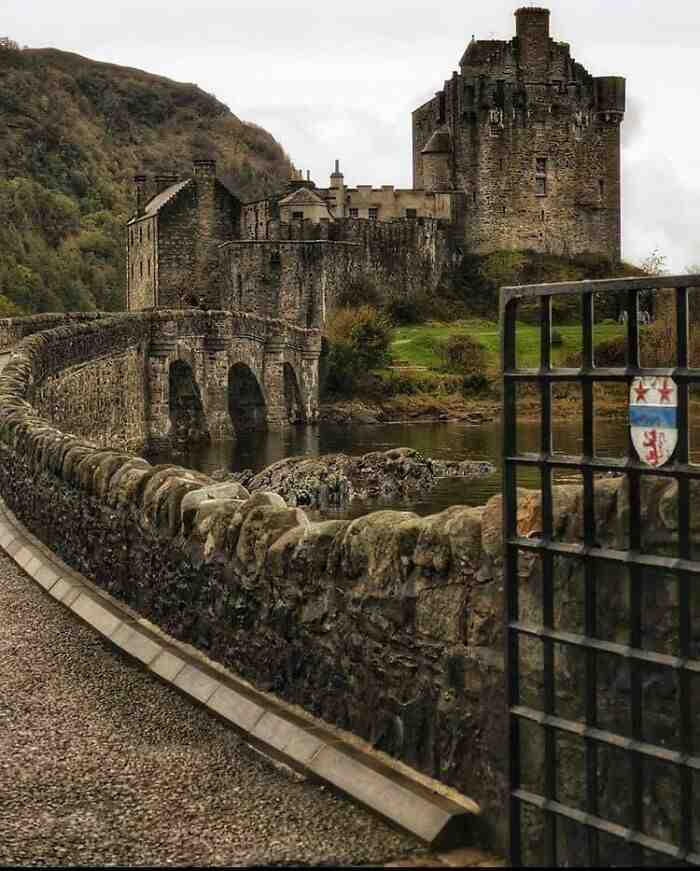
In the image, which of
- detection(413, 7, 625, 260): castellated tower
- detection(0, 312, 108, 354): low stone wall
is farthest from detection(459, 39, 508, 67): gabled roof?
detection(0, 312, 108, 354): low stone wall

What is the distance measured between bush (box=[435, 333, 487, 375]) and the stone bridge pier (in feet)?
15.6

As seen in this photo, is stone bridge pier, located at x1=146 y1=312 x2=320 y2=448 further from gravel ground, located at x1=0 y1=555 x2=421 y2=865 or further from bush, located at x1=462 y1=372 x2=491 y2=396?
gravel ground, located at x1=0 y1=555 x2=421 y2=865

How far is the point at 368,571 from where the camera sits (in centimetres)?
554

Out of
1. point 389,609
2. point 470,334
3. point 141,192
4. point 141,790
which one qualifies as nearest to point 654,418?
point 389,609

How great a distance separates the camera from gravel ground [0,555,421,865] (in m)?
4.86

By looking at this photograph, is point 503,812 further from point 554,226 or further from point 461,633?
point 554,226

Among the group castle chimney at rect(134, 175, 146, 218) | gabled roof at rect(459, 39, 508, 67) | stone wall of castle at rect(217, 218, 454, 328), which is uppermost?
gabled roof at rect(459, 39, 508, 67)

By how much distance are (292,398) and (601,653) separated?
44869 mm

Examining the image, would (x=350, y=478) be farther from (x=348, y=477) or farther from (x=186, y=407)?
(x=186, y=407)

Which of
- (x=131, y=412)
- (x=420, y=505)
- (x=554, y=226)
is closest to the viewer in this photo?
(x=420, y=505)

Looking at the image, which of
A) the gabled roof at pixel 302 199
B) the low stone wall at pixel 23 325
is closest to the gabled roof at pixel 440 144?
the gabled roof at pixel 302 199

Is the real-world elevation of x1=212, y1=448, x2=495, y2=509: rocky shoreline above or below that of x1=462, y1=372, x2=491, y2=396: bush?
below

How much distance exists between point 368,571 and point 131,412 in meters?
31.2

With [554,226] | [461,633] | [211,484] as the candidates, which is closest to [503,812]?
[461,633]
